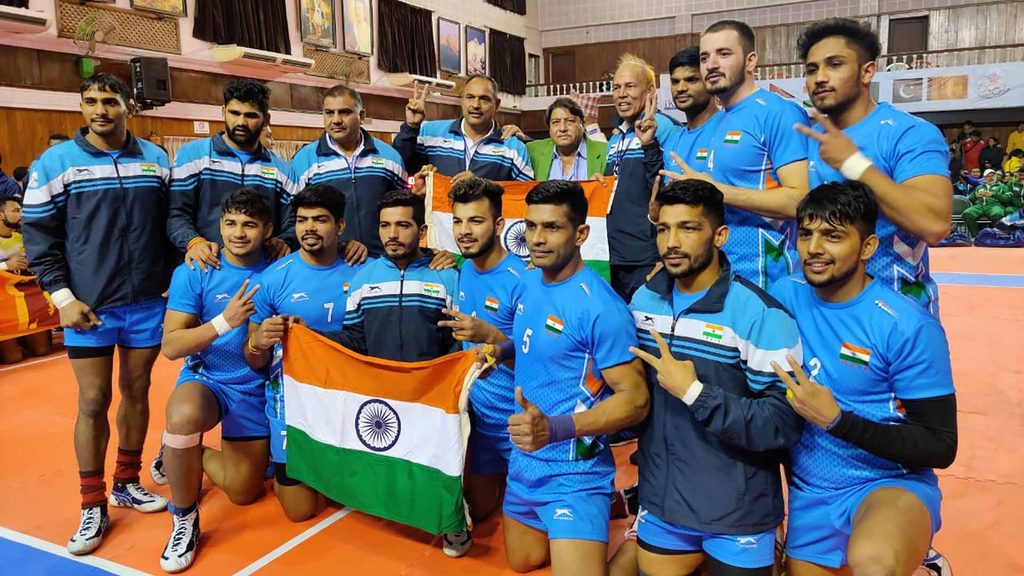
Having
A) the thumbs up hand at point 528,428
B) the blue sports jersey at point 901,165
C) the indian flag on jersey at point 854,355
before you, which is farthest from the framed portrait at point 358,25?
the indian flag on jersey at point 854,355

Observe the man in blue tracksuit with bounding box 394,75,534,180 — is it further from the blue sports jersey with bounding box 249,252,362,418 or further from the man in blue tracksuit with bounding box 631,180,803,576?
the man in blue tracksuit with bounding box 631,180,803,576

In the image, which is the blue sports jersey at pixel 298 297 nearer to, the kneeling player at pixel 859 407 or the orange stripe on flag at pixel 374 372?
the orange stripe on flag at pixel 374 372

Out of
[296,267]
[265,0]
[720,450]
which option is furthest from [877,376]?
[265,0]

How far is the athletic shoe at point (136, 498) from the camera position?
3912 mm

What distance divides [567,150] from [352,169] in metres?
1.67

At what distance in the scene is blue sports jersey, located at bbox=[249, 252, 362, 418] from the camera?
383cm

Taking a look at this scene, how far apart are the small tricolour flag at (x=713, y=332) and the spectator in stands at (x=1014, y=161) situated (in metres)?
20.7

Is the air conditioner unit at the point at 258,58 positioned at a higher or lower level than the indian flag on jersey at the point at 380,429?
higher

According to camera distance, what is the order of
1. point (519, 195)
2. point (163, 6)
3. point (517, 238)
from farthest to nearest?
point (163, 6) < point (517, 238) < point (519, 195)

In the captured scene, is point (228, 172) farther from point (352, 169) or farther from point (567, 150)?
point (567, 150)

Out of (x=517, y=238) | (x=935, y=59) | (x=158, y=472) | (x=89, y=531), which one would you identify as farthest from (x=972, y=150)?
(x=89, y=531)

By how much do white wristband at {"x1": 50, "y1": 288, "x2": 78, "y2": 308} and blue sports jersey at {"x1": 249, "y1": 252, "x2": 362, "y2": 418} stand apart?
926 millimetres

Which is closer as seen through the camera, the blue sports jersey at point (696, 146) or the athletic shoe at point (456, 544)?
the blue sports jersey at point (696, 146)

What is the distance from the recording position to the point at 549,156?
543 cm
